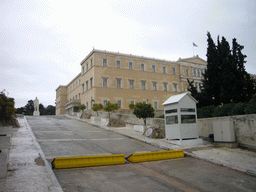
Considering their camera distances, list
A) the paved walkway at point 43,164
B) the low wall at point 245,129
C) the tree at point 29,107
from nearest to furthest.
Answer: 1. the paved walkway at point 43,164
2. the low wall at point 245,129
3. the tree at point 29,107

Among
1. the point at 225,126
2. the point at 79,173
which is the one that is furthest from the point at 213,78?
the point at 79,173

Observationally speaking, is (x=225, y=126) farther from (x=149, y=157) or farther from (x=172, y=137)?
(x=149, y=157)

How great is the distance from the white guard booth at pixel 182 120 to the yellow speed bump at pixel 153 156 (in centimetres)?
252

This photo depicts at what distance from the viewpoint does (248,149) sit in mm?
10656

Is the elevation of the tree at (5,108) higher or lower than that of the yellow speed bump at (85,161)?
higher

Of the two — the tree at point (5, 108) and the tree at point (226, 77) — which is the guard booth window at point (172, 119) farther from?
the tree at point (5, 108)

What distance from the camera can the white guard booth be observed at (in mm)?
11812

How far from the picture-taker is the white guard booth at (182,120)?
465 inches

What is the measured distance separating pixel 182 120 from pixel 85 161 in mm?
6641

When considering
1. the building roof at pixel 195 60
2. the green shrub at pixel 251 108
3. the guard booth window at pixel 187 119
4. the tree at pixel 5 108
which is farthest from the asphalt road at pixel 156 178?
the building roof at pixel 195 60

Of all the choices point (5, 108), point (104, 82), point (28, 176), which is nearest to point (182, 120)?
point (28, 176)

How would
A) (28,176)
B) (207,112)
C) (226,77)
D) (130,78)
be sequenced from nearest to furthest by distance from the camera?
1. (28,176)
2. (207,112)
3. (226,77)
4. (130,78)

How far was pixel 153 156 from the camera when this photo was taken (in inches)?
339

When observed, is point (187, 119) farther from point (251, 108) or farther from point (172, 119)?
point (251, 108)
